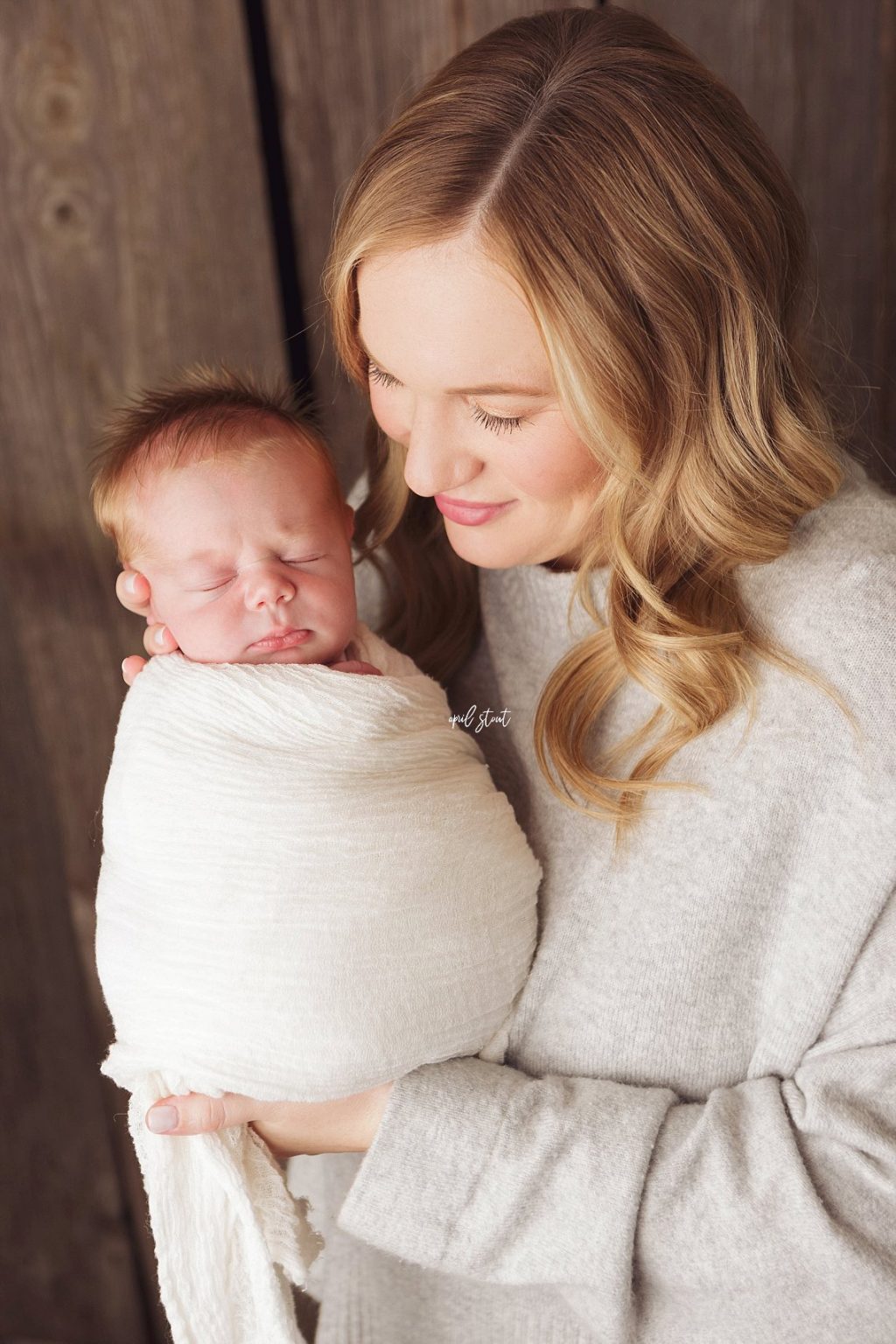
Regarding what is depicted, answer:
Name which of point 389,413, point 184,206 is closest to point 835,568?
point 389,413

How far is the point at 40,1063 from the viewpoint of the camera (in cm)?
167

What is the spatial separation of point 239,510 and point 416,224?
28cm

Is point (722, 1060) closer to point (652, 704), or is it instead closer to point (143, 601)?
point (652, 704)

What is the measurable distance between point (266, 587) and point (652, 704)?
0.36m

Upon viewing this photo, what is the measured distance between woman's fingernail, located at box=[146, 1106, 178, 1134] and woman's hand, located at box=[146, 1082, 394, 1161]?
0.02 metres

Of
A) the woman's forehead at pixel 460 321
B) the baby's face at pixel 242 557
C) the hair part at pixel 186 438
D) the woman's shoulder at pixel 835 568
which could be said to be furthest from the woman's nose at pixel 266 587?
the woman's shoulder at pixel 835 568

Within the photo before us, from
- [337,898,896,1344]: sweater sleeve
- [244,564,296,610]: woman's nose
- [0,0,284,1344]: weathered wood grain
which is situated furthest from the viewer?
[0,0,284,1344]: weathered wood grain

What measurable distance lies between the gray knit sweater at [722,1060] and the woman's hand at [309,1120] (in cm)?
4

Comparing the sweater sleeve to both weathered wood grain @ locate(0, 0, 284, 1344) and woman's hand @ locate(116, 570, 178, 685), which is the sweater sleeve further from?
weathered wood grain @ locate(0, 0, 284, 1344)

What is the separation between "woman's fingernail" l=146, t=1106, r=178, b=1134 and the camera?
843 mm

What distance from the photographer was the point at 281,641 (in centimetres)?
98

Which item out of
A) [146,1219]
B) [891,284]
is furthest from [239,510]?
[146,1219]

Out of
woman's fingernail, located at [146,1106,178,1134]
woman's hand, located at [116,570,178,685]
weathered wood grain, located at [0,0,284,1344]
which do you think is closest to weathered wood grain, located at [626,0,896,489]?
weathered wood grain, located at [0,0,284,1344]

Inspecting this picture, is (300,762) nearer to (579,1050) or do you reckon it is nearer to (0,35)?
(579,1050)
